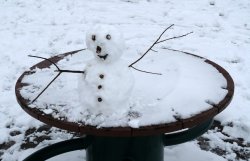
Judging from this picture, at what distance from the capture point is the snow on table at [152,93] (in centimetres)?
151

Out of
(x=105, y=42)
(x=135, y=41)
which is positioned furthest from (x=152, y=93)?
(x=135, y=41)

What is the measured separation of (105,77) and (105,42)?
150 millimetres

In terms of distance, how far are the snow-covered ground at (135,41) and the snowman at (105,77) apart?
2.59 ft

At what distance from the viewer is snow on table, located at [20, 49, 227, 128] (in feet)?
4.97

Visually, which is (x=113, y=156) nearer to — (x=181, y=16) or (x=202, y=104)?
(x=202, y=104)

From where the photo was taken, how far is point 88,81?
1.51 m

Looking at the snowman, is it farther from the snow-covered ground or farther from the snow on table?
the snow-covered ground

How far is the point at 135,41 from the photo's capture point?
452 centimetres

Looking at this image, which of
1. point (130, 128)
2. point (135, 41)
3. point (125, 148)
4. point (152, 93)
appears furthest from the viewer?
point (135, 41)

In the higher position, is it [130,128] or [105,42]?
[105,42]

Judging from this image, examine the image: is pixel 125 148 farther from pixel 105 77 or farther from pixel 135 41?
pixel 135 41

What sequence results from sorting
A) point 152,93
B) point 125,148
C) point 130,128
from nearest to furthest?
1. point 130,128
2. point 152,93
3. point 125,148

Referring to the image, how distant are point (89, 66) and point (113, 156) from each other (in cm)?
54

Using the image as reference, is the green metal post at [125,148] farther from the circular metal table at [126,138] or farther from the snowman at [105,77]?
the snowman at [105,77]
